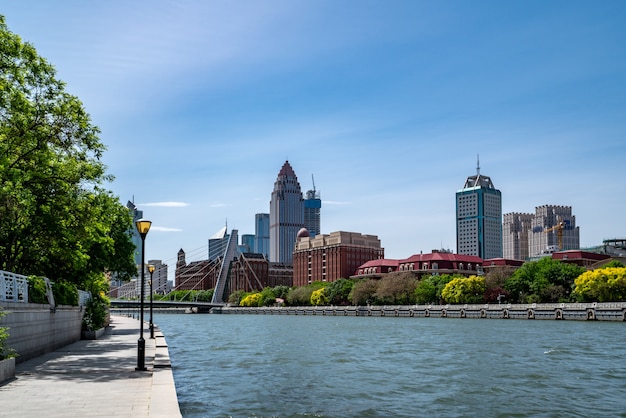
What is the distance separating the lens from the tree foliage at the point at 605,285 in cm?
10731

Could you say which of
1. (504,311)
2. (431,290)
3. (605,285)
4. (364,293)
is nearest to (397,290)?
(431,290)

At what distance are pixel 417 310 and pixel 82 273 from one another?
10153 cm

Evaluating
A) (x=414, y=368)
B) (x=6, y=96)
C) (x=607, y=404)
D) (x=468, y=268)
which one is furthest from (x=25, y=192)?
(x=468, y=268)

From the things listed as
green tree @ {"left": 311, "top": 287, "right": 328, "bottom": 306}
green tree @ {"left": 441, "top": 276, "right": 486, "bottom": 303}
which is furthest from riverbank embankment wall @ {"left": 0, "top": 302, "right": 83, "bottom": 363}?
green tree @ {"left": 311, "top": 287, "right": 328, "bottom": 306}

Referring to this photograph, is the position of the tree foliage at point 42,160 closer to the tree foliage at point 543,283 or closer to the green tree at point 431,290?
the tree foliage at point 543,283

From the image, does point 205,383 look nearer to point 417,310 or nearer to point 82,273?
point 82,273

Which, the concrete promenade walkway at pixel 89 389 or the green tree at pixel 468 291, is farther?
the green tree at pixel 468 291

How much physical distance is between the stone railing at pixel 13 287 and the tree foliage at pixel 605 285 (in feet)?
328

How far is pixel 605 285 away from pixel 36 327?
100081 mm

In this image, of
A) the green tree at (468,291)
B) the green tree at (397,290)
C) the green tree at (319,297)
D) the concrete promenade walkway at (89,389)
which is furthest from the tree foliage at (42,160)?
the green tree at (319,297)

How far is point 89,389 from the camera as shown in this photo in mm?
18953

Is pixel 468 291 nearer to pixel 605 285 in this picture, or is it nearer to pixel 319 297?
pixel 605 285

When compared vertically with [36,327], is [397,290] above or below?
below

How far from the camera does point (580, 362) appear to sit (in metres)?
35.9
